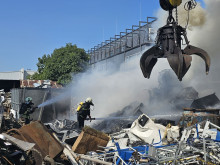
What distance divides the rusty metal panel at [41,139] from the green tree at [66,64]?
22042 mm

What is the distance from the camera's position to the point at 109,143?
759cm

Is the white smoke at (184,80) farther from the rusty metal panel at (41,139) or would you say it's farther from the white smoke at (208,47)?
the rusty metal panel at (41,139)

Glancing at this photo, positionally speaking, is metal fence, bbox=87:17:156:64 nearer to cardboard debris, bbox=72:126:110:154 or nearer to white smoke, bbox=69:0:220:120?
white smoke, bbox=69:0:220:120

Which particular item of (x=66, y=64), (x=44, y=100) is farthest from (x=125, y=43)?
(x=44, y=100)

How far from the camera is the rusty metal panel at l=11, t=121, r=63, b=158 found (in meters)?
6.21

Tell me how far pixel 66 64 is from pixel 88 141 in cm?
2284

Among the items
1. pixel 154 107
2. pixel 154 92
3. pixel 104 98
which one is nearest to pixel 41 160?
pixel 154 107

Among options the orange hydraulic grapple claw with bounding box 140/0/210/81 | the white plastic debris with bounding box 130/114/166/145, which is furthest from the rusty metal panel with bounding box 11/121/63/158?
the white plastic debris with bounding box 130/114/166/145

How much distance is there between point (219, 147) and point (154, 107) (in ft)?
27.6

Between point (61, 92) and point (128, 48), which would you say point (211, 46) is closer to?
point (61, 92)

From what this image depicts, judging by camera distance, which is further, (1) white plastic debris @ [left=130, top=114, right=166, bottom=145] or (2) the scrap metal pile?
(1) white plastic debris @ [left=130, top=114, right=166, bottom=145]

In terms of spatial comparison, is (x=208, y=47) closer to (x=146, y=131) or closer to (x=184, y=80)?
(x=184, y=80)

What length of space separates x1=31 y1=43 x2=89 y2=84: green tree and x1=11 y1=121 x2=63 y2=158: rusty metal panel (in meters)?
22.0

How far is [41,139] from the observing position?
6.51m
